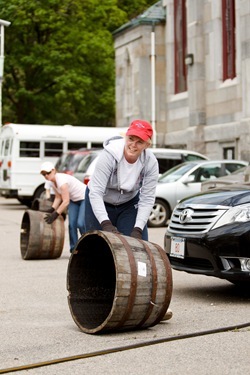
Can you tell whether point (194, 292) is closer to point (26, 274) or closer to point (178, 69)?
point (26, 274)

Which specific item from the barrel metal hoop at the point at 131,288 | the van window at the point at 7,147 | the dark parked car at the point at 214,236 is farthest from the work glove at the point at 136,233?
the van window at the point at 7,147

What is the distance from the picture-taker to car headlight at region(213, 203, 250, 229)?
382 inches

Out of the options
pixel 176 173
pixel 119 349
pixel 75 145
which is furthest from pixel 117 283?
pixel 75 145

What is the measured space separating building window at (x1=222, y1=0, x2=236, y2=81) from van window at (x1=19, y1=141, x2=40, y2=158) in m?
7.85

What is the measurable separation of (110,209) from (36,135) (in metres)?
20.9

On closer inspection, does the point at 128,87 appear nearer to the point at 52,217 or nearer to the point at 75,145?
the point at 75,145

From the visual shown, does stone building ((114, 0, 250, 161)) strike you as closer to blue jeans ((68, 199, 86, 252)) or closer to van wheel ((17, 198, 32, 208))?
van wheel ((17, 198, 32, 208))

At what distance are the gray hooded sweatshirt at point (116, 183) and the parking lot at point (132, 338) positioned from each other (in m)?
1.04

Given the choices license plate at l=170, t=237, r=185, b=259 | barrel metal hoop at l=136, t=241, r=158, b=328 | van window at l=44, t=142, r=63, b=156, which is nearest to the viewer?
barrel metal hoop at l=136, t=241, r=158, b=328

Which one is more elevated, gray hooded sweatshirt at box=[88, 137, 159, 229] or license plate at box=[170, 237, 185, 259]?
gray hooded sweatshirt at box=[88, 137, 159, 229]

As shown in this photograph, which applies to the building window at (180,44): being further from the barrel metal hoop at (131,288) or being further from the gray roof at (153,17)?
the barrel metal hoop at (131,288)

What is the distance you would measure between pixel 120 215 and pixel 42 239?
5.83 meters

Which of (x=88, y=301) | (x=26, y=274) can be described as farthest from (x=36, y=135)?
(x=88, y=301)

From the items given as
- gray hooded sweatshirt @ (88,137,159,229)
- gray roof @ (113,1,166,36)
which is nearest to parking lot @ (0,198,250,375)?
gray hooded sweatshirt @ (88,137,159,229)
